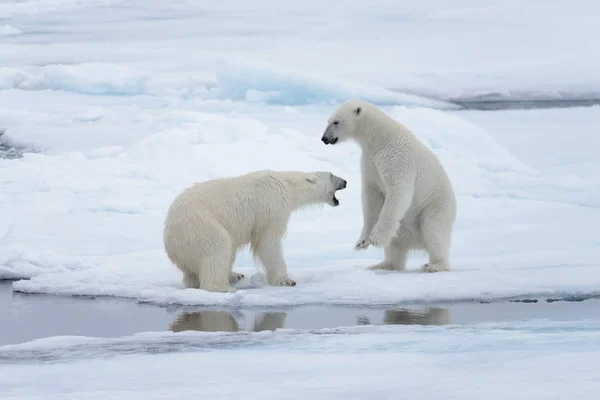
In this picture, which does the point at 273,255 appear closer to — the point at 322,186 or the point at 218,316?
the point at 322,186

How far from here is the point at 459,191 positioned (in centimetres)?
889

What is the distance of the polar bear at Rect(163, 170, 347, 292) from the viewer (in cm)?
503

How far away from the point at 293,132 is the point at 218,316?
18.4 ft

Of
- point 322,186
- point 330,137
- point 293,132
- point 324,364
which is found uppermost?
point 293,132

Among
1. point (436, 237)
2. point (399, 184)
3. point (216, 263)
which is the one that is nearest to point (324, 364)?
point (216, 263)

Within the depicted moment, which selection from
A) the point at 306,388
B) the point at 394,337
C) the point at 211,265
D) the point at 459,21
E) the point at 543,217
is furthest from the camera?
the point at 459,21

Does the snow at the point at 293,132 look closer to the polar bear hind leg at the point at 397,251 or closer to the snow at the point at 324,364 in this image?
the polar bear hind leg at the point at 397,251

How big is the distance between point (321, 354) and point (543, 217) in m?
4.48

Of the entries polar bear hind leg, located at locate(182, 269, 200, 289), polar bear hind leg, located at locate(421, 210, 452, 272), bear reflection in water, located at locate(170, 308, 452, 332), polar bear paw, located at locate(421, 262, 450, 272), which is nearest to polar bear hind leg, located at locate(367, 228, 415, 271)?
polar bear hind leg, located at locate(421, 210, 452, 272)

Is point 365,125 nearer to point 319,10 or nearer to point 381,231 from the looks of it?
point 381,231

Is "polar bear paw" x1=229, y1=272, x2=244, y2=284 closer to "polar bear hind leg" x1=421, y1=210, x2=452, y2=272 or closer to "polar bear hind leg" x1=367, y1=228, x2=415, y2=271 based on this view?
"polar bear hind leg" x1=367, y1=228, x2=415, y2=271

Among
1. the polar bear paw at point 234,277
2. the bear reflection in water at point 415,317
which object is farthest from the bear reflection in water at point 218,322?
the polar bear paw at point 234,277

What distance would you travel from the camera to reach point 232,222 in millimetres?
5230

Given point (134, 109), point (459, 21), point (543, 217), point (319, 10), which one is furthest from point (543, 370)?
point (319, 10)
